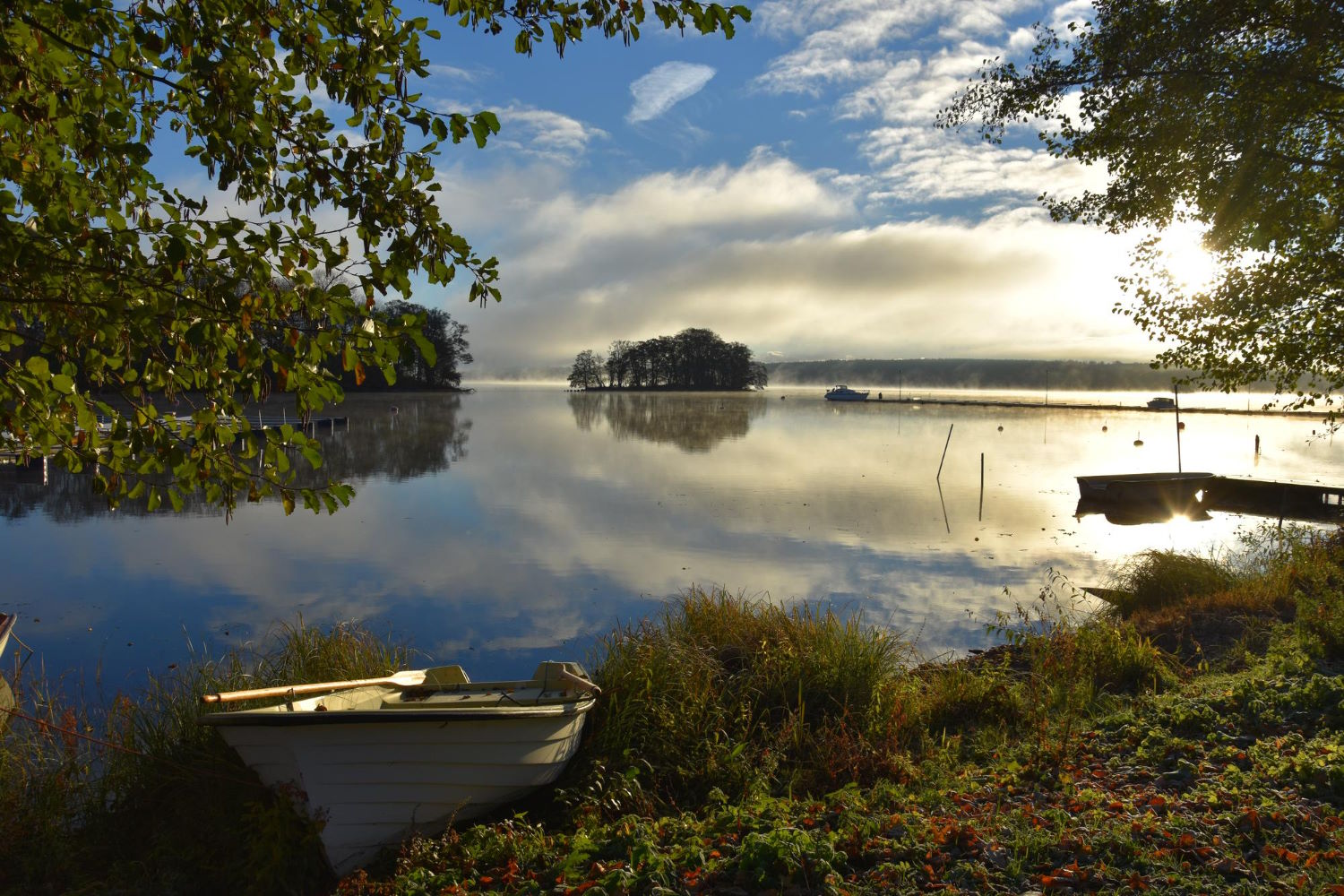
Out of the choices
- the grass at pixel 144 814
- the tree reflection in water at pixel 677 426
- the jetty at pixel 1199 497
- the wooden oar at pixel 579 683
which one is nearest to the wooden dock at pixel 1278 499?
the jetty at pixel 1199 497

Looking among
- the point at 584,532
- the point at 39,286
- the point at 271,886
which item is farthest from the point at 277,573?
the point at 39,286

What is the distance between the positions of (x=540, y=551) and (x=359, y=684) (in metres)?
13.7

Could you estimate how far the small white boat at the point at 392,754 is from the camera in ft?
19.9

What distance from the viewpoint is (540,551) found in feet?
69.2

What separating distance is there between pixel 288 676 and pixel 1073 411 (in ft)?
451

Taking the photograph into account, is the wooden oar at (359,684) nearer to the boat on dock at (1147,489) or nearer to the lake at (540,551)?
the lake at (540,551)

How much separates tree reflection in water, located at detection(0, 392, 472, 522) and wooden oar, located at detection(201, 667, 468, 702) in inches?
190

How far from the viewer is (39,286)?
4316mm

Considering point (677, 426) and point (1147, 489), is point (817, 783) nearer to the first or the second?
point (1147, 489)

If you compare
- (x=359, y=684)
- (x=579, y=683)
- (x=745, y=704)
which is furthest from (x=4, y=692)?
(x=745, y=704)

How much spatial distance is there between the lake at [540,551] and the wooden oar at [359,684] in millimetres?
3602

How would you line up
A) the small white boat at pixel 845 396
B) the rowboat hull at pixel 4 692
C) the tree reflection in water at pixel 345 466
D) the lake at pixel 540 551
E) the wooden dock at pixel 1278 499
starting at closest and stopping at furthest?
the rowboat hull at pixel 4 692 < the lake at pixel 540 551 < the tree reflection in water at pixel 345 466 < the wooden dock at pixel 1278 499 < the small white boat at pixel 845 396

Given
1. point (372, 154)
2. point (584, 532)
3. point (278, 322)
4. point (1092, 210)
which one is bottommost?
point (584, 532)

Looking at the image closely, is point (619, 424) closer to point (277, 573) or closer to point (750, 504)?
point (750, 504)
